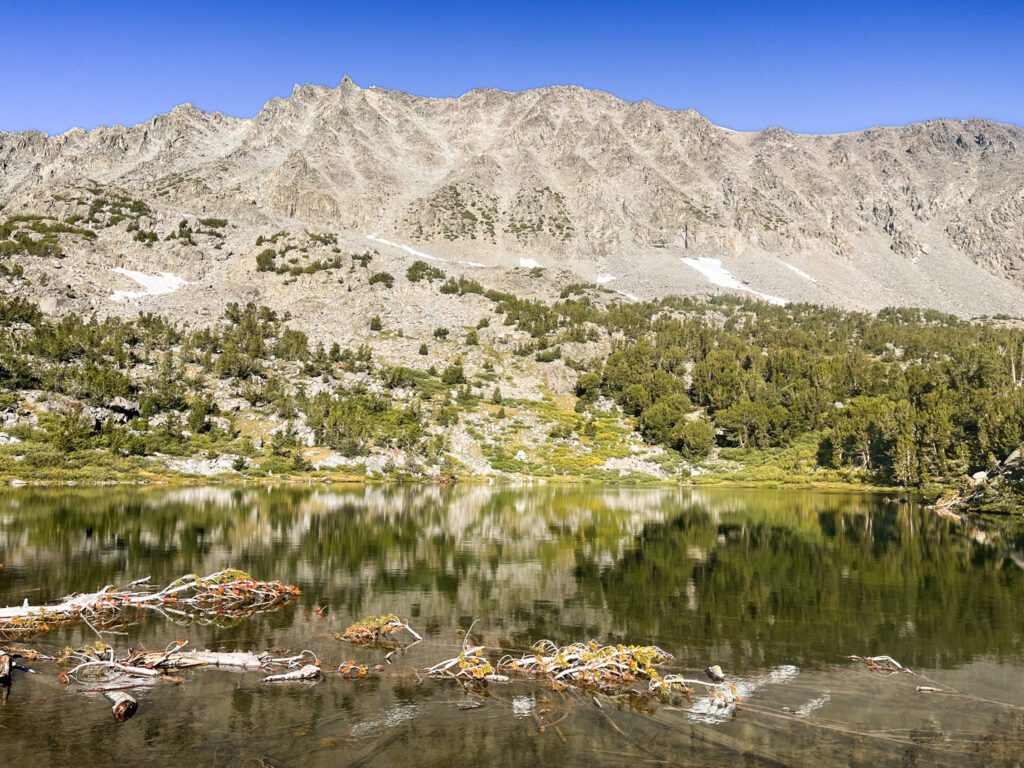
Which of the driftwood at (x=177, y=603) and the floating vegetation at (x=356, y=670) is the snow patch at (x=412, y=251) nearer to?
the driftwood at (x=177, y=603)

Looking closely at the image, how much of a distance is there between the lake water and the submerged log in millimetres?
232

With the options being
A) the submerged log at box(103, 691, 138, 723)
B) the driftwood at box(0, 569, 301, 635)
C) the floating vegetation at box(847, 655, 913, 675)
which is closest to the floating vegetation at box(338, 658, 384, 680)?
the submerged log at box(103, 691, 138, 723)

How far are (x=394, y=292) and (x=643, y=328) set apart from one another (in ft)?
174

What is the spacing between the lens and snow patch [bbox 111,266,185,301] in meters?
130

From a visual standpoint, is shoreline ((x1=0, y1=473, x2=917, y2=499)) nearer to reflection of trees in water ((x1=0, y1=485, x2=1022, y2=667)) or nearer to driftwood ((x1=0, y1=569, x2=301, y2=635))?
reflection of trees in water ((x1=0, y1=485, x2=1022, y2=667))

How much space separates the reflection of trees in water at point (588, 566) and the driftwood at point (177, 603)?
1813mm

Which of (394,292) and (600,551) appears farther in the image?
(394,292)

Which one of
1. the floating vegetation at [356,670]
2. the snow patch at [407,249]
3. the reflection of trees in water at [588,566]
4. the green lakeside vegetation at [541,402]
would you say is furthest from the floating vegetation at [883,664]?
the snow patch at [407,249]

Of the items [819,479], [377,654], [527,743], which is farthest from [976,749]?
[819,479]

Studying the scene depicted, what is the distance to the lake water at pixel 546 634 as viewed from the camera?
10703 millimetres

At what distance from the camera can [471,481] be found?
270 ft

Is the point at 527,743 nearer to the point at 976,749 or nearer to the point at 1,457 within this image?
the point at 976,749

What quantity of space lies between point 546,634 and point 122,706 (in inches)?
371

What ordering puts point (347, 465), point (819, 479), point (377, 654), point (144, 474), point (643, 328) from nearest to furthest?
1. point (377, 654)
2. point (144, 474)
3. point (347, 465)
4. point (819, 479)
5. point (643, 328)
